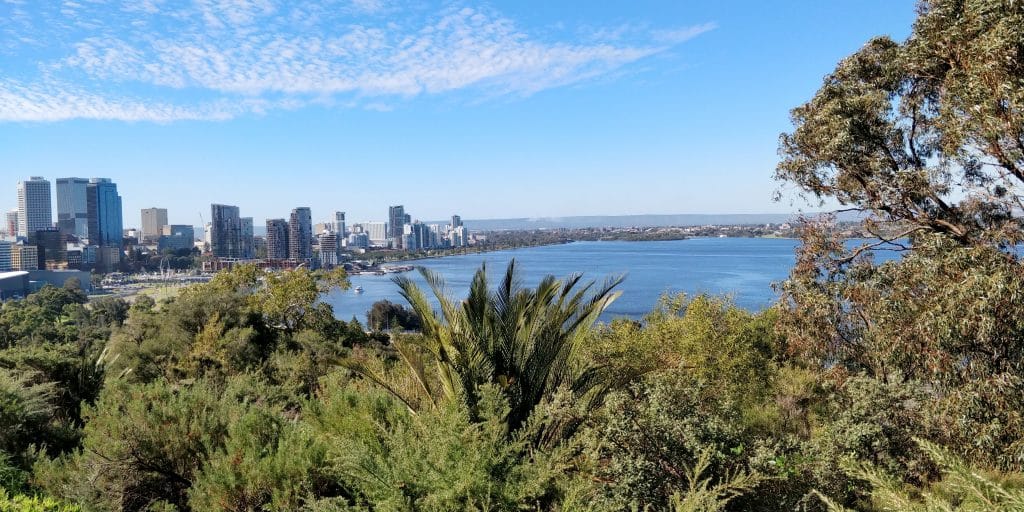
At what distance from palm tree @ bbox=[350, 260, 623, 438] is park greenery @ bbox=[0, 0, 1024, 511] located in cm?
2

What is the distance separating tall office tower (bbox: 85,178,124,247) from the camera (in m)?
134

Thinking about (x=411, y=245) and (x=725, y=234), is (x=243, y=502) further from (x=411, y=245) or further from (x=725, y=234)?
(x=725, y=234)

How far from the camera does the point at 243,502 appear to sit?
4.00 metres

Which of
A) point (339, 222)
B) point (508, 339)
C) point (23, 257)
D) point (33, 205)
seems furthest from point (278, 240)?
point (508, 339)

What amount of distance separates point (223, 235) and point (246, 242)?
181 inches

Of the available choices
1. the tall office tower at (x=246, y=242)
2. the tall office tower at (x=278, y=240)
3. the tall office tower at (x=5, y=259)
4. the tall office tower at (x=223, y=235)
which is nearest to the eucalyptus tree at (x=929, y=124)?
the tall office tower at (x=278, y=240)

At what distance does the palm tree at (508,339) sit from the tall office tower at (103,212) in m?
152

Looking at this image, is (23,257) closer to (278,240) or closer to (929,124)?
(278,240)

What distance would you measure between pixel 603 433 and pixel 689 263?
7129 centimetres

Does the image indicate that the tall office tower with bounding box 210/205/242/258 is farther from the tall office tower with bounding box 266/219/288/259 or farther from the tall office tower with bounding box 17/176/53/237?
the tall office tower with bounding box 17/176/53/237

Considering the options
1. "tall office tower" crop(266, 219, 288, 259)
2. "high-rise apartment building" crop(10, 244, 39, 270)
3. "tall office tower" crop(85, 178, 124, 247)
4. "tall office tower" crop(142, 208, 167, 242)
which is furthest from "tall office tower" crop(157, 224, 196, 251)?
"tall office tower" crop(266, 219, 288, 259)

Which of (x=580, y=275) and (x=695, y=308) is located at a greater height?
(x=580, y=275)

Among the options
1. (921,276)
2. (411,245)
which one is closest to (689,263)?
(921,276)

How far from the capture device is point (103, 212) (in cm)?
13788
